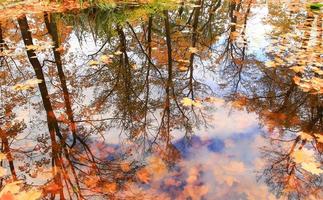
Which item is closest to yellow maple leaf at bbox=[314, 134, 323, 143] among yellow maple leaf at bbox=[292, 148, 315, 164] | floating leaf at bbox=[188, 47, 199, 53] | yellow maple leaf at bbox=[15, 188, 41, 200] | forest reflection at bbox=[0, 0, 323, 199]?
forest reflection at bbox=[0, 0, 323, 199]

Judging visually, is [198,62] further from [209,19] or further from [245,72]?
[209,19]

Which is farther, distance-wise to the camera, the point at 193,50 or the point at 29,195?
the point at 193,50

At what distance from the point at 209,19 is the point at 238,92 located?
17.4 ft

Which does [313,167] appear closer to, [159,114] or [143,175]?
[143,175]

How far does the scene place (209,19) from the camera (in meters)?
9.38

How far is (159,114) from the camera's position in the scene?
4.12 m

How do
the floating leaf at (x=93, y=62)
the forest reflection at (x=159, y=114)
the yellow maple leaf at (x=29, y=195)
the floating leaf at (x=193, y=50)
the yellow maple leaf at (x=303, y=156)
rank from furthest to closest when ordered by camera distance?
the floating leaf at (x=193, y=50) < the floating leaf at (x=93, y=62) < the yellow maple leaf at (x=303, y=156) < the forest reflection at (x=159, y=114) < the yellow maple leaf at (x=29, y=195)

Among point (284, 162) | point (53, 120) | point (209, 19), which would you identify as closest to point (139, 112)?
point (53, 120)

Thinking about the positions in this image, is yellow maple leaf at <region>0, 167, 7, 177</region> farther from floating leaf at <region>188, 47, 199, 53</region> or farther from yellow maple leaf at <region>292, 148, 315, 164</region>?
floating leaf at <region>188, 47, 199, 53</region>

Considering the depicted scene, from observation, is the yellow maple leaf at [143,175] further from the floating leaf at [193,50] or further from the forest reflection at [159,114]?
the floating leaf at [193,50]

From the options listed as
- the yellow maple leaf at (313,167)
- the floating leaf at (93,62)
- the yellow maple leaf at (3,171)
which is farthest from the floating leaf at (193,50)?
the yellow maple leaf at (3,171)

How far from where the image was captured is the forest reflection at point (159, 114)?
2932mm

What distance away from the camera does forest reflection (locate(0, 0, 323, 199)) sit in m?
2.93

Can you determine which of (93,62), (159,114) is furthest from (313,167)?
(93,62)
